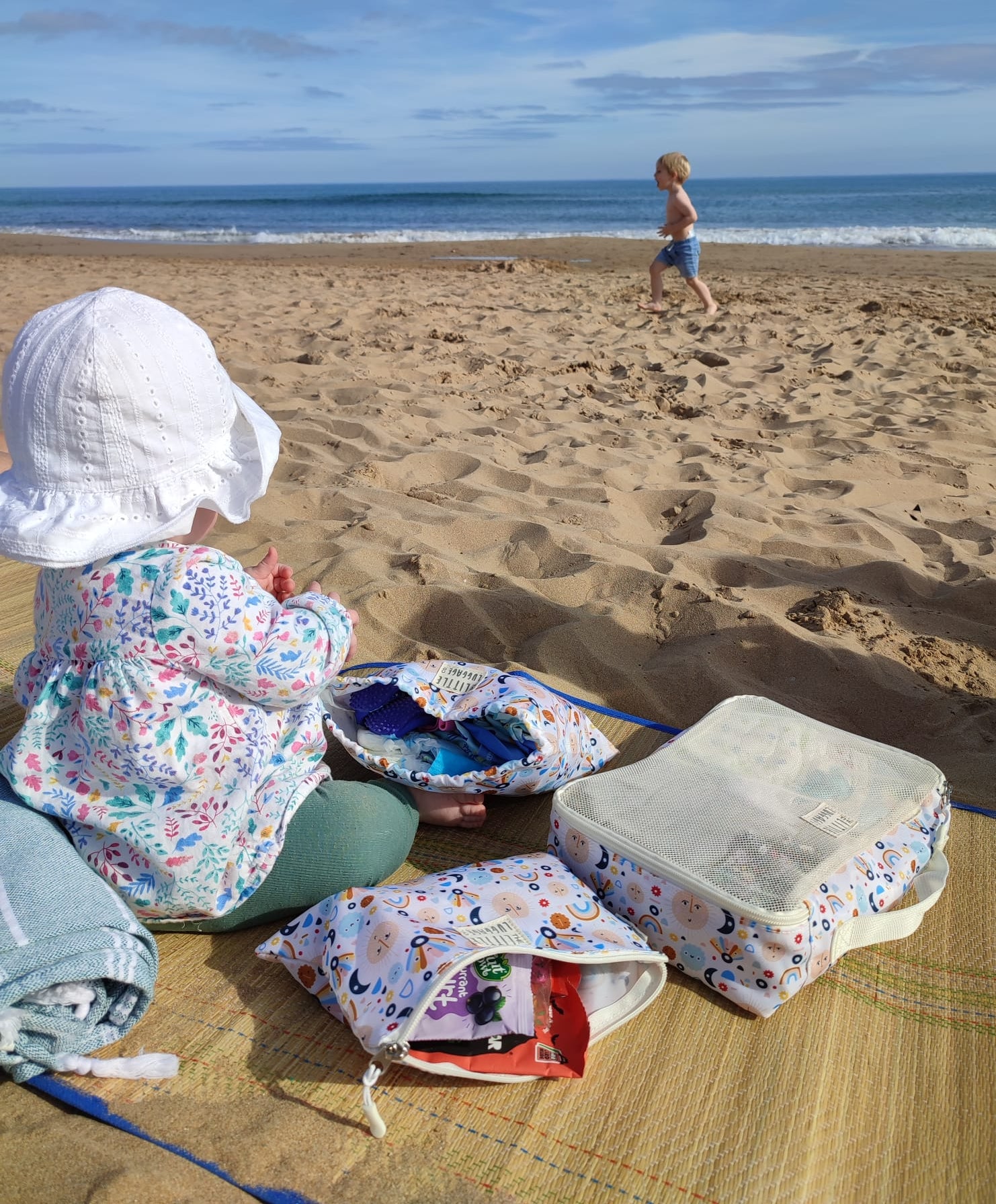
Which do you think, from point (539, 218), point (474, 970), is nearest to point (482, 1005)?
point (474, 970)

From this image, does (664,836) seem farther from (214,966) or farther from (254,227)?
(254,227)

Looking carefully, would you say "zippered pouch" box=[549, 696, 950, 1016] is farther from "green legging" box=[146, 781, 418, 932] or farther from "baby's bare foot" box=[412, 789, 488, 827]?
"green legging" box=[146, 781, 418, 932]

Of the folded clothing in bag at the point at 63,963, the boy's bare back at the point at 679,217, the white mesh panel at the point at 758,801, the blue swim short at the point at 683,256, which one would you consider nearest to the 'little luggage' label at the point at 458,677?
the white mesh panel at the point at 758,801

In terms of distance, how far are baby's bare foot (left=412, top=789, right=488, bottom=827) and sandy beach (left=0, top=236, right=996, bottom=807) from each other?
65 cm

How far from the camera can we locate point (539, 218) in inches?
969

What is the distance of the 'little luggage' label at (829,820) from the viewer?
5.59ft

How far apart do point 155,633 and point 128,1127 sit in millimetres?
685

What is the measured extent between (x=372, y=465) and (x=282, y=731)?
Result: 94.1 inches

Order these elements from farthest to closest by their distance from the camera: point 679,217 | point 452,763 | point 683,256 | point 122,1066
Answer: point 679,217, point 683,256, point 452,763, point 122,1066

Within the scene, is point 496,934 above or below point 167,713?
below

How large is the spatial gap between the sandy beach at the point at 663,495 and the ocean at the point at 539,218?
10320mm

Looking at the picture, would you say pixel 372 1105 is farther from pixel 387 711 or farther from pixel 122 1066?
pixel 387 711

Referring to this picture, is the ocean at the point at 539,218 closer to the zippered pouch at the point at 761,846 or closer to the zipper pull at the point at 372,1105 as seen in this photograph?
the zippered pouch at the point at 761,846

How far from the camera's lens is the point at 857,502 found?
3.71 m
